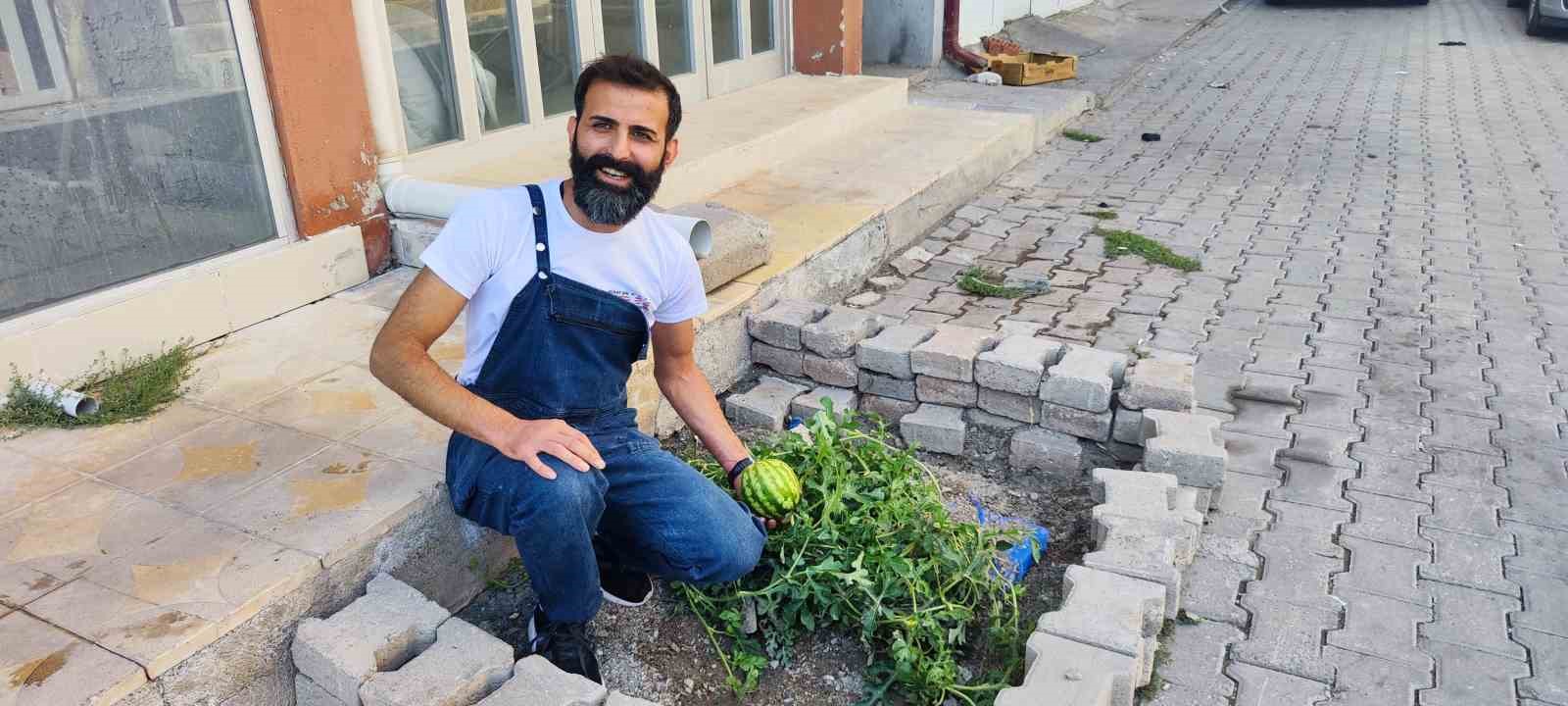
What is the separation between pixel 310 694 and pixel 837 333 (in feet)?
8.69

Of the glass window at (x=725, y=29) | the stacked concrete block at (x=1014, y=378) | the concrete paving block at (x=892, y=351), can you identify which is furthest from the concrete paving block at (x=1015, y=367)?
the glass window at (x=725, y=29)

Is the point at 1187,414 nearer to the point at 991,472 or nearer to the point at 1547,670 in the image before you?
the point at 991,472

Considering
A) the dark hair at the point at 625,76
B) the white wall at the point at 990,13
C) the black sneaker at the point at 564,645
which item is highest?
the dark hair at the point at 625,76

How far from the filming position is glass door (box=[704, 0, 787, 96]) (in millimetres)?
8438

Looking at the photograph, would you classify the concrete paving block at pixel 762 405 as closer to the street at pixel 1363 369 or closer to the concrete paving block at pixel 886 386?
the concrete paving block at pixel 886 386

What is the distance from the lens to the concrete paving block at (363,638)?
9.22ft

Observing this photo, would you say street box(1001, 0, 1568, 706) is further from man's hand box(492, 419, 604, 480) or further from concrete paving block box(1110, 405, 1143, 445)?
man's hand box(492, 419, 604, 480)

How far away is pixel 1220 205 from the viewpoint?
318 inches

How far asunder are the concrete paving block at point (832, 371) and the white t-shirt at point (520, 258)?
5.65ft

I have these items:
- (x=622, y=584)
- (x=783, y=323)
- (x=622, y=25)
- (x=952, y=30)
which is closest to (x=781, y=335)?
(x=783, y=323)

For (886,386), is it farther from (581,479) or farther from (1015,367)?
(581,479)


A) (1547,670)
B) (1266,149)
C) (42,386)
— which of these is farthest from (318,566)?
(1266,149)

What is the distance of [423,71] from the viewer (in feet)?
19.5

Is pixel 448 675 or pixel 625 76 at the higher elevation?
pixel 625 76
